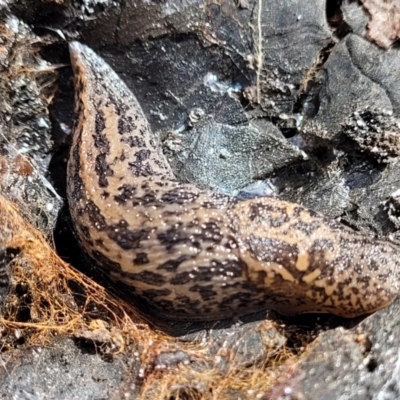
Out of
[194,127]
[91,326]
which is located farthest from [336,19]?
[91,326]

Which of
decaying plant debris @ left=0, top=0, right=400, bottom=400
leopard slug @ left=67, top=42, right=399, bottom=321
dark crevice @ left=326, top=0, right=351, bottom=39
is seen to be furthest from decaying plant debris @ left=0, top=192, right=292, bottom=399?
dark crevice @ left=326, top=0, right=351, bottom=39

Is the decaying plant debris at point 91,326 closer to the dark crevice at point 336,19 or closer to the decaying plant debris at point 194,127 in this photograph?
the decaying plant debris at point 194,127

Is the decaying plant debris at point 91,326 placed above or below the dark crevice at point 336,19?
below

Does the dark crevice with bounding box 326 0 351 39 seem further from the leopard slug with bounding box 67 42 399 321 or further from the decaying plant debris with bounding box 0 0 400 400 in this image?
the leopard slug with bounding box 67 42 399 321

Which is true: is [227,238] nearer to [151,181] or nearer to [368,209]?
[151,181]

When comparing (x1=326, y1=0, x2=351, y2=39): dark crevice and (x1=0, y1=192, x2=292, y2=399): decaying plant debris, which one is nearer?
(x1=0, y1=192, x2=292, y2=399): decaying plant debris

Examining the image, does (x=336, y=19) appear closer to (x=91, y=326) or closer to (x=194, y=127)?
(x=194, y=127)

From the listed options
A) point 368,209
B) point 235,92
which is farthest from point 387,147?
point 235,92

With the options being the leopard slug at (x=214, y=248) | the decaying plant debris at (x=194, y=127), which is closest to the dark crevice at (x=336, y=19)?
the decaying plant debris at (x=194, y=127)
